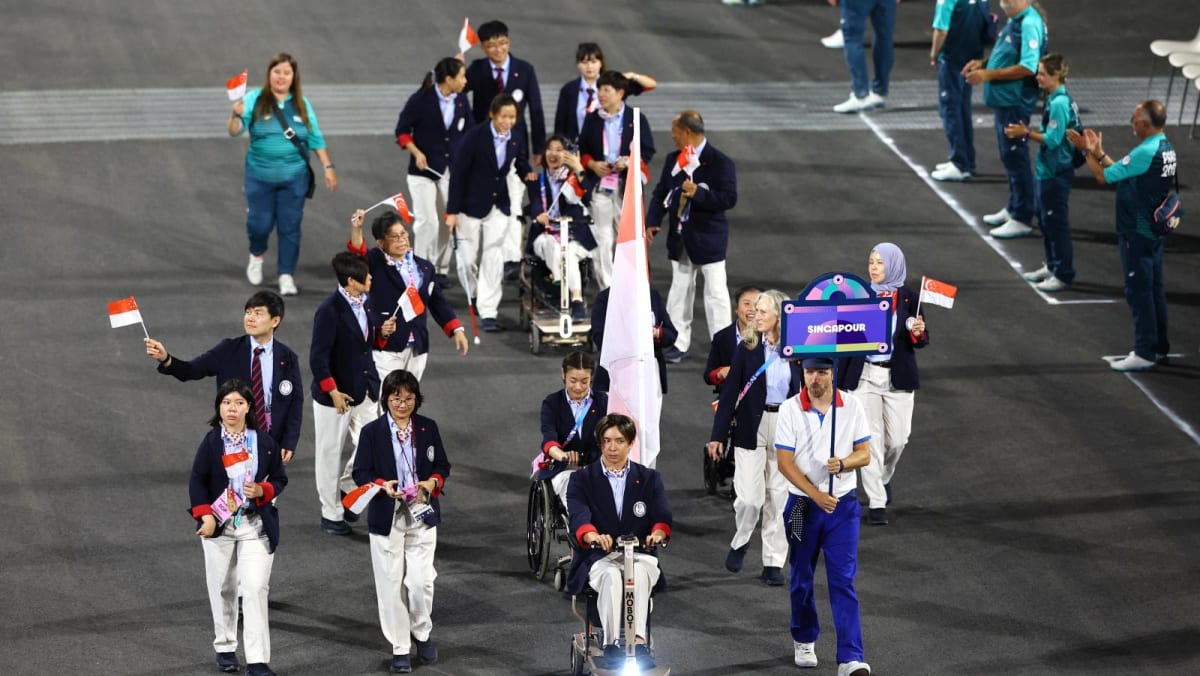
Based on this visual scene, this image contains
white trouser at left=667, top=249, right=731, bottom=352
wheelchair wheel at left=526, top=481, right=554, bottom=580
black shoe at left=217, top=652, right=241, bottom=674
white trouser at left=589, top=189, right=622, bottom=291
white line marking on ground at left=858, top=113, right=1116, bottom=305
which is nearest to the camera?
black shoe at left=217, top=652, right=241, bottom=674

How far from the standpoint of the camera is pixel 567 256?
15.0 m

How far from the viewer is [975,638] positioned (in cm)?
1098

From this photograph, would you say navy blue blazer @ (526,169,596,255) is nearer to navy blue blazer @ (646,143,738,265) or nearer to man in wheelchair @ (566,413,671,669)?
navy blue blazer @ (646,143,738,265)

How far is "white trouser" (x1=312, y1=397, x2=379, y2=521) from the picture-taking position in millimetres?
12125

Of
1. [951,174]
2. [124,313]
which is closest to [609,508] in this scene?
[124,313]

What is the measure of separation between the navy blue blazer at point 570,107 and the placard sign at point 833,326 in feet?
20.7

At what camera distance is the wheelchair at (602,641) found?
388 inches

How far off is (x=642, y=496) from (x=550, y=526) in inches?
48.6

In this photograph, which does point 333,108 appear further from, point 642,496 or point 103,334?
point 642,496

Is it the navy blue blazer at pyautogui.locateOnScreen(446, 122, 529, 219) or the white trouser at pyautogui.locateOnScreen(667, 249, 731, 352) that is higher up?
the navy blue blazer at pyautogui.locateOnScreen(446, 122, 529, 219)

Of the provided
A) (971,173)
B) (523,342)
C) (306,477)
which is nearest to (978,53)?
(971,173)

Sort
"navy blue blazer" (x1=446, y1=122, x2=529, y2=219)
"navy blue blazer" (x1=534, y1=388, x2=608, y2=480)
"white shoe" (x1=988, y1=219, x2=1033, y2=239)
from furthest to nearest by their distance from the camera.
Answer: "white shoe" (x1=988, y1=219, x2=1033, y2=239), "navy blue blazer" (x1=446, y1=122, x2=529, y2=219), "navy blue blazer" (x1=534, y1=388, x2=608, y2=480)

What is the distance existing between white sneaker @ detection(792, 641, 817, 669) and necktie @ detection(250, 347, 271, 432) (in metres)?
3.40

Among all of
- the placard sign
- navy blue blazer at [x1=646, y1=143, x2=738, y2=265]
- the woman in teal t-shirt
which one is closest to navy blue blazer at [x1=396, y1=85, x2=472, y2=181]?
the woman in teal t-shirt
